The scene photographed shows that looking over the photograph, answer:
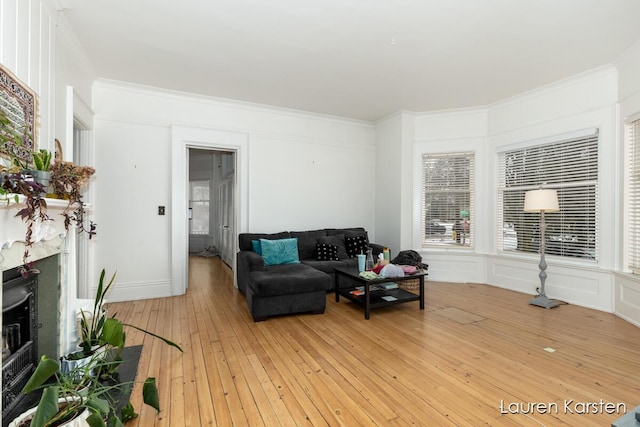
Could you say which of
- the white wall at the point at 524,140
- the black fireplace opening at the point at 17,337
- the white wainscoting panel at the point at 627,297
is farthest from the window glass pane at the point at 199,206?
the white wainscoting panel at the point at 627,297

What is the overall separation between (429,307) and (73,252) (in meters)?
3.61

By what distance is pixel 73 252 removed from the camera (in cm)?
231

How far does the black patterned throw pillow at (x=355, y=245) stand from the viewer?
4973 millimetres

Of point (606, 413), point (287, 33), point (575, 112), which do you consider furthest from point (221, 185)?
point (606, 413)

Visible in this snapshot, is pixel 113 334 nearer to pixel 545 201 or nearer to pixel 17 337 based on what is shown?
pixel 17 337

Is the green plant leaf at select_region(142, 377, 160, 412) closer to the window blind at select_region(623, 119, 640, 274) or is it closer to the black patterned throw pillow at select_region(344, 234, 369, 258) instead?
the black patterned throw pillow at select_region(344, 234, 369, 258)

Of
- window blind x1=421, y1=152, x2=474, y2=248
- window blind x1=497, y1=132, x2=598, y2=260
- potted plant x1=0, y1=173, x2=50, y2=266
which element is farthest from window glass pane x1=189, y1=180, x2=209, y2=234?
potted plant x1=0, y1=173, x2=50, y2=266

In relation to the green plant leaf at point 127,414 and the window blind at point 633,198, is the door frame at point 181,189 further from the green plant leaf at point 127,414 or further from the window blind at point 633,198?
the window blind at point 633,198

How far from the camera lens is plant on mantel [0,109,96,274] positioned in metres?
1.39

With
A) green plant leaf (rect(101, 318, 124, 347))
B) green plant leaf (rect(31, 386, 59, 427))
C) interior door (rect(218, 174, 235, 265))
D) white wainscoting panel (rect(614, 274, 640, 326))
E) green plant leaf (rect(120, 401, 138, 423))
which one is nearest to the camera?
green plant leaf (rect(31, 386, 59, 427))

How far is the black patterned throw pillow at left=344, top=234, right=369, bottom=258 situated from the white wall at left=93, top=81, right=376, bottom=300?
2.17ft

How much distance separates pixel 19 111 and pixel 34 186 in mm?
919

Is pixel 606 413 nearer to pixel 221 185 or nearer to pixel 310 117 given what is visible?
pixel 310 117

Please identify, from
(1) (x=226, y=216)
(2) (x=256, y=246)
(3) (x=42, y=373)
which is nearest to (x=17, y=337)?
(3) (x=42, y=373)
